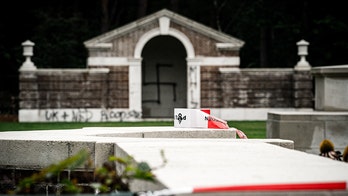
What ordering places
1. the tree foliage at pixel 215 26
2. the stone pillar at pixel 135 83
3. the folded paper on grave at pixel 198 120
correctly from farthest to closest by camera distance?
the tree foliage at pixel 215 26 < the stone pillar at pixel 135 83 < the folded paper on grave at pixel 198 120

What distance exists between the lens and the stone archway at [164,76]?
128 ft

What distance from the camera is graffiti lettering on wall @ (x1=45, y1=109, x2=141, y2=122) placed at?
3512 cm

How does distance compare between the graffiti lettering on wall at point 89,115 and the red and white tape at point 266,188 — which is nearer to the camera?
the red and white tape at point 266,188

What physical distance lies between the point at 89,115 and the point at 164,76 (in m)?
5.48

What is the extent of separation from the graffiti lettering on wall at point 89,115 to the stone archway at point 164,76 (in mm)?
3533

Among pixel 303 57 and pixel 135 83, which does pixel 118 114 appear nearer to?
pixel 135 83

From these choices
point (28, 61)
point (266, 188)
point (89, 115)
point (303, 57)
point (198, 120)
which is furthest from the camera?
point (303, 57)

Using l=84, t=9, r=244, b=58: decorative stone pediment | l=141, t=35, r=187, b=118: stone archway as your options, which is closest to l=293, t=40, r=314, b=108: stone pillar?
l=84, t=9, r=244, b=58: decorative stone pediment

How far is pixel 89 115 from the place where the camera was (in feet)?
116

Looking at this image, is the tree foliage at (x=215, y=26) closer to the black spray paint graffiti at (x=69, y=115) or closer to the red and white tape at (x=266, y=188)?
the black spray paint graffiti at (x=69, y=115)

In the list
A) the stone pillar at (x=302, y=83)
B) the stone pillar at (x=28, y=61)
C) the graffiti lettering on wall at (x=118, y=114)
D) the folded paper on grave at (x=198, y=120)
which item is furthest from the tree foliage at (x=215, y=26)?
the folded paper on grave at (x=198, y=120)

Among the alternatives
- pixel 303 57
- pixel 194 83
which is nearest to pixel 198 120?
pixel 194 83

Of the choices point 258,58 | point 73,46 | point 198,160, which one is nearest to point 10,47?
point 73,46

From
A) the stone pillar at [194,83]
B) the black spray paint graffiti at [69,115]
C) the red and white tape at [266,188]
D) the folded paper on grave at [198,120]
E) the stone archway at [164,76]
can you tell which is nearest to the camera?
the red and white tape at [266,188]
